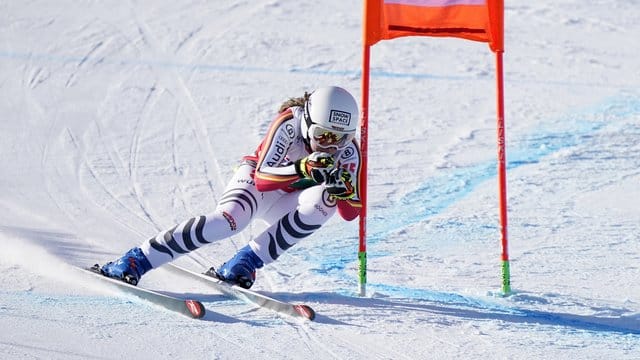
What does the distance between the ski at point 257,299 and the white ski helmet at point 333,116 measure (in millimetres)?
942

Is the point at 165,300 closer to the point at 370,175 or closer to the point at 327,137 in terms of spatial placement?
the point at 327,137

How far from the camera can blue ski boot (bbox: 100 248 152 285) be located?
19.9 ft

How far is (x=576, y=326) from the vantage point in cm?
586

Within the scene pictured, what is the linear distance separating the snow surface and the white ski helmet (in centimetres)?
94

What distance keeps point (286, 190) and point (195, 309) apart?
1067mm

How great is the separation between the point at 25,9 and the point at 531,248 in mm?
8693

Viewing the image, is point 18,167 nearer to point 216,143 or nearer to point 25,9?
point 216,143

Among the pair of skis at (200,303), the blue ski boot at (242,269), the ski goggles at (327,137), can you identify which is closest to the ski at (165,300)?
the pair of skis at (200,303)

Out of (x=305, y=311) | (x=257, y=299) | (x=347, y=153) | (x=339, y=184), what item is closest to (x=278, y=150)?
(x=347, y=153)

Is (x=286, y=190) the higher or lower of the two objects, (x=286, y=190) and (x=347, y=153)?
the lower

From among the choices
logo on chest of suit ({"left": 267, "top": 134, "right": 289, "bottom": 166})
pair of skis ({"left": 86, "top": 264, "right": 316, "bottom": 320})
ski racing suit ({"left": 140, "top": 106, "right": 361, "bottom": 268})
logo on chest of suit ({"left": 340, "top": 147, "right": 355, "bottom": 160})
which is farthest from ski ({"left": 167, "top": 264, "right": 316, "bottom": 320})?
logo on chest of suit ({"left": 340, "top": 147, "right": 355, "bottom": 160})

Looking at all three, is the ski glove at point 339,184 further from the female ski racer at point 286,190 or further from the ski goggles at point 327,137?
the ski goggles at point 327,137

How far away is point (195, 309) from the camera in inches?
220

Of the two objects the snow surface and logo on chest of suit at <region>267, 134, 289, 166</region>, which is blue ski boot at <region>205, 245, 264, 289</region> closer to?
the snow surface
